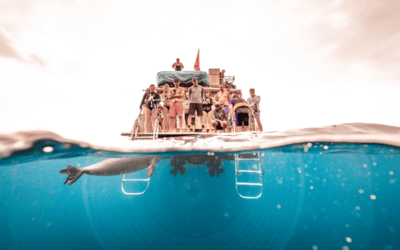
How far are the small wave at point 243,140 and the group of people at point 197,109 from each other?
0.75 metres

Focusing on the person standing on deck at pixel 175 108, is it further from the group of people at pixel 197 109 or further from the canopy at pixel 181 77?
the canopy at pixel 181 77

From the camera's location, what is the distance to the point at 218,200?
26219 millimetres

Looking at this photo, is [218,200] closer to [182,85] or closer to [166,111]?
[182,85]

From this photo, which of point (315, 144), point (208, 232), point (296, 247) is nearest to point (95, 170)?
point (315, 144)

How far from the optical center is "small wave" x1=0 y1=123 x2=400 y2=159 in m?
7.36

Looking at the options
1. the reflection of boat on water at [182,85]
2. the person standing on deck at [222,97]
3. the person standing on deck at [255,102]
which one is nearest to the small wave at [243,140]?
the reflection of boat on water at [182,85]

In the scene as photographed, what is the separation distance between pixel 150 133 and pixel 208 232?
18.5m

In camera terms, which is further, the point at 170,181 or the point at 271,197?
the point at 271,197

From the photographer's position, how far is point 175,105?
919 cm

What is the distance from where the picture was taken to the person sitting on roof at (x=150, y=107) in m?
8.14

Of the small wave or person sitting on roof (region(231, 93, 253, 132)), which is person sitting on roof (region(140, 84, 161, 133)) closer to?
the small wave

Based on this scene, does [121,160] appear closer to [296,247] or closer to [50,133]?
[50,133]

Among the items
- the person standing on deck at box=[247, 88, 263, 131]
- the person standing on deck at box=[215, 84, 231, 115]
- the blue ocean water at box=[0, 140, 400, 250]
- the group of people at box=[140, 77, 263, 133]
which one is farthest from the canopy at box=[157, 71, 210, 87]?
the blue ocean water at box=[0, 140, 400, 250]

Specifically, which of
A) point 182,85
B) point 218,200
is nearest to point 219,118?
point 182,85
